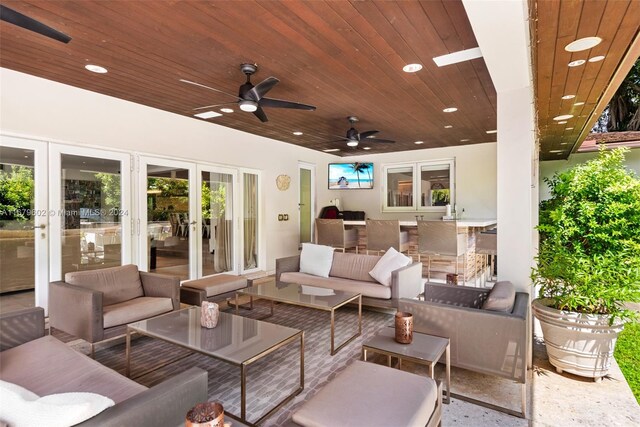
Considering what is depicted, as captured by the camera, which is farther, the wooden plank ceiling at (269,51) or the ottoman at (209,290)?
the ottoman at (209,290)

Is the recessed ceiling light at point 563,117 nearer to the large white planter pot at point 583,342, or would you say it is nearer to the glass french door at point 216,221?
the large white planter pot at point 583,342

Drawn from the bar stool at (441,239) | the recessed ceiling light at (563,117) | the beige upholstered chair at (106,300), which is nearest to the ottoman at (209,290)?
the beige upholstered chair at (106,300)

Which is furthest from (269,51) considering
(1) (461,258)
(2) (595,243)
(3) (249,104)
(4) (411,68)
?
(1) (461,258)

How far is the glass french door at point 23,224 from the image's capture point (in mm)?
3533

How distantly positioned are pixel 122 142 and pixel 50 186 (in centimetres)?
97

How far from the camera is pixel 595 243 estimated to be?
2.52m

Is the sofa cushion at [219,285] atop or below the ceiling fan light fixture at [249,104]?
below

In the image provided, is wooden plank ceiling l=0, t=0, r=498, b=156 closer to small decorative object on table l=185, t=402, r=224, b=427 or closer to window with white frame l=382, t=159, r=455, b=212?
small decorative object on table l=185, t=402, r=224, b=427

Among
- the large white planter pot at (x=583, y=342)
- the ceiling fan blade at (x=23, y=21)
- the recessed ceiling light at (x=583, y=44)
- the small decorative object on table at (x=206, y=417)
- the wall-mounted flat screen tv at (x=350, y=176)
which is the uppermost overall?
the recessed ceiling light at (x=583, y=44)

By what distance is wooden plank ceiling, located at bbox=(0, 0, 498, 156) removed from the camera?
2336 millimetres

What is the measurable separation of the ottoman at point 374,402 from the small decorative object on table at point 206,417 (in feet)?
1.46

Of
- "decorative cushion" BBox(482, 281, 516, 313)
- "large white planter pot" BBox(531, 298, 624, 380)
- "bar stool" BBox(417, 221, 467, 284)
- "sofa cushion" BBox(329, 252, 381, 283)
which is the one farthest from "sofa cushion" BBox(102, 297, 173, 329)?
"bar stool" BBox(417, 221, 467, 284)

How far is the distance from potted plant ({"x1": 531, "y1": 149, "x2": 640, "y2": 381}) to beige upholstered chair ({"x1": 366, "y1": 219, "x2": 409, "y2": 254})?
2734mm

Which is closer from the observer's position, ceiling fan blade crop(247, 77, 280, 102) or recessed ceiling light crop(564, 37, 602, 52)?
recessed ceiling light crop(564, 37, 602, 52)
